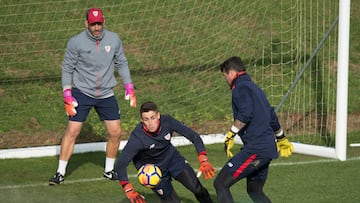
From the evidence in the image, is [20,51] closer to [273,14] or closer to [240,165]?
[273,14]

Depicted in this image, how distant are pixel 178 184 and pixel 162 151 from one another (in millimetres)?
1941

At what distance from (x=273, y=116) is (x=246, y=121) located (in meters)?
0.46

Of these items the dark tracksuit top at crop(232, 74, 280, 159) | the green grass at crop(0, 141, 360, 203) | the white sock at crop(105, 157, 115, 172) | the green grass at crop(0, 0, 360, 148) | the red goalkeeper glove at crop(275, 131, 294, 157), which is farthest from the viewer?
the green grass at crop(0, 0, 360, 148)

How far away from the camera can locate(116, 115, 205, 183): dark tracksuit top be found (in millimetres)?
7832

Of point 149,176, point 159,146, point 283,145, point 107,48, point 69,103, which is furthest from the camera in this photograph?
point 107,48

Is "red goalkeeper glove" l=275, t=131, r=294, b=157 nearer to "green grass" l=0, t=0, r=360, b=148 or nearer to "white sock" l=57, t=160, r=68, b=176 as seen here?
"white sock" l=57, t=160, r=68, b=176

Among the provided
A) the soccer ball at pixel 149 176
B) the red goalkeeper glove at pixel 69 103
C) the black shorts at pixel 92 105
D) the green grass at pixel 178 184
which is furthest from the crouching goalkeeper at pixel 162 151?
the black shorts at pixel 92 105

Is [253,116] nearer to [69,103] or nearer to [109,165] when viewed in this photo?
[69,103]

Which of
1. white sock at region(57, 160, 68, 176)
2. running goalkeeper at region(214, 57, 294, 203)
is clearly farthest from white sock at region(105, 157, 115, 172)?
running goalkeeper at region(214, 57, 294, 203)

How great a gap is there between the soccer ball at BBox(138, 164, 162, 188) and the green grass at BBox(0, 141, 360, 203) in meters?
1.33

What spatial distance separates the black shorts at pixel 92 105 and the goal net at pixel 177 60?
2.72 m

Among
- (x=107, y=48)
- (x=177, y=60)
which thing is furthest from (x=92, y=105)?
(x=177, y=60)

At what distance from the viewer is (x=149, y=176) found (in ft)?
Answer: 25.4

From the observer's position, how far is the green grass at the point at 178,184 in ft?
30.2
